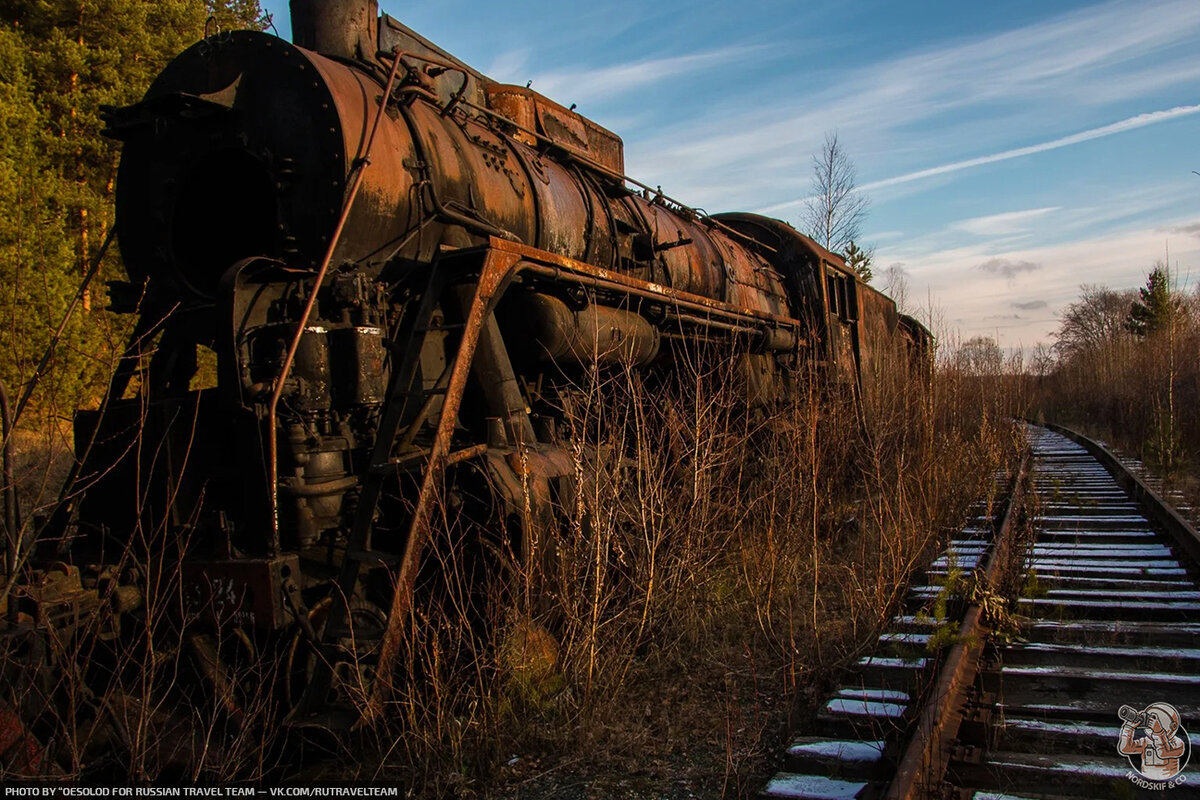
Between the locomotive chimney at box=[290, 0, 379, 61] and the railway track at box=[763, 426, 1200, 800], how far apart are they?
477 cm

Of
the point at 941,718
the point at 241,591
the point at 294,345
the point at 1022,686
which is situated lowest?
the point at 1022,686

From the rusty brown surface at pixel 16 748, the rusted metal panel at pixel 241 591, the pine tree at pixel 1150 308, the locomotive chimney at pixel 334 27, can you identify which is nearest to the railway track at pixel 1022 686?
the rusted metal panel at pixel 241 591

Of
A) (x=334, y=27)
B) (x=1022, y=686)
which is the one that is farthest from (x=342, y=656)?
(x=334, y=27)

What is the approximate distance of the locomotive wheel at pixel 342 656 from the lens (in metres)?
3.53

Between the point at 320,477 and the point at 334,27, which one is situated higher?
the point at 334,27

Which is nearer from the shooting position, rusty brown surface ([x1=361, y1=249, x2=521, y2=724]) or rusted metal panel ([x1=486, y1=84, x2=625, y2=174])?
rusty brown surface ([x1=361, y1=249, x2=521, y2=724])

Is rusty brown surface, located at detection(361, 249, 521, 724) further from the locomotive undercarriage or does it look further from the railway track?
the railway track

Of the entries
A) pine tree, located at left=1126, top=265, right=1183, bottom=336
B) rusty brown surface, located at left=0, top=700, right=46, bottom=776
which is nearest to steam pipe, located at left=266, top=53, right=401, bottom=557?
rusty brown surface, located at left=0, top=700, right=46, bottom=776

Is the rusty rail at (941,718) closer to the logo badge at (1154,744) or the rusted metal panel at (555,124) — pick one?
the logo badge at (1154,744)

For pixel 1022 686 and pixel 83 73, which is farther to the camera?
pixel 83 73

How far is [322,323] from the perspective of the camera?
4238 millimetres

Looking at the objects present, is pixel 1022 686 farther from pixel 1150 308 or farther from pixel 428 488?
pixel 1150 308

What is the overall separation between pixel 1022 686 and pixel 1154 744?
0.88 m

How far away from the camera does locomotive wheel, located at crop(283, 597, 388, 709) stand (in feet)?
11.6
